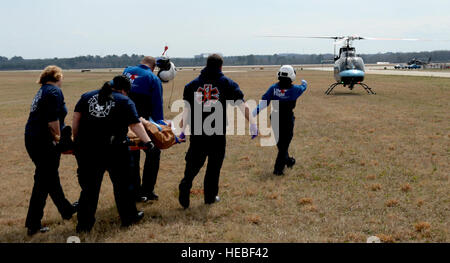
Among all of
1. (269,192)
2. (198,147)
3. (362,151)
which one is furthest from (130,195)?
(362,151)

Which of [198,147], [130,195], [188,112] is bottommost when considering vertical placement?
[130,195]

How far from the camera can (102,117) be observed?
4320 millimetres

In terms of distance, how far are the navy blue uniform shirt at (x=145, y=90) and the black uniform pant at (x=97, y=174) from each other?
3.54ft

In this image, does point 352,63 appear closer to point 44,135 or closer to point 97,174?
point 97,174

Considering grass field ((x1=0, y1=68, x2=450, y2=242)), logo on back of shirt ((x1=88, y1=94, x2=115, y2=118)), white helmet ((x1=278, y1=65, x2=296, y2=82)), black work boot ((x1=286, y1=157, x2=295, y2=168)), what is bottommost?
grass field ((x1=0, y1=68, x2=450, y2=242))

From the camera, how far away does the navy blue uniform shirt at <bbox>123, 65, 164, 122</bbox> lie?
5465 millimetres

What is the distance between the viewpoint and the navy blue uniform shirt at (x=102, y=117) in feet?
14.2

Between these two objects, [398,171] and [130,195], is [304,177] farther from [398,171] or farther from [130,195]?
[130,195]

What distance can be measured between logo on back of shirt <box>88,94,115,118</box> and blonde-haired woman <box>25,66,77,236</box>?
54 centimetres

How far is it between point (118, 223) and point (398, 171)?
222 inches

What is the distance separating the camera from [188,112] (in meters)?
5.45

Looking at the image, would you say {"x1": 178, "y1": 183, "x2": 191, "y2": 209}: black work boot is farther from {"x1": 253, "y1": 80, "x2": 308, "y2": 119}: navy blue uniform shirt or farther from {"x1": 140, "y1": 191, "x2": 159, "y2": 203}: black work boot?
{"x1": 253, "y1": 80, "x2": 308, "y2": 119}: navy blue uniform shirt

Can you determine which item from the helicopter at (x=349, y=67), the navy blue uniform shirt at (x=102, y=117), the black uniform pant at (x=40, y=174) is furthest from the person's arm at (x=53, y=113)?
the helicopter at (x=349, y=67)

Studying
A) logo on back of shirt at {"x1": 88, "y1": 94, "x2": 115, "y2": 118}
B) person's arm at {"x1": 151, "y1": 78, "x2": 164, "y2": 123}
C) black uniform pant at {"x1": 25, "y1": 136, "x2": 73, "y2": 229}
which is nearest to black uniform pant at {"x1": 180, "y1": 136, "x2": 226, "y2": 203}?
person's arm at {"x1": 151, "y1": 78, "x2": 164, "y2": 123}
